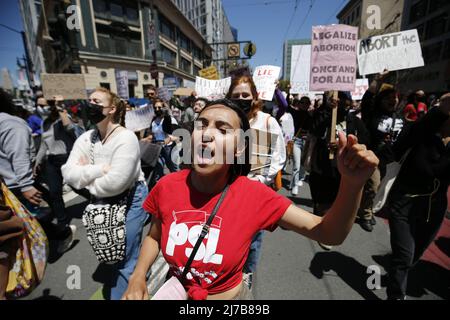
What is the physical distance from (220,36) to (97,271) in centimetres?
7963

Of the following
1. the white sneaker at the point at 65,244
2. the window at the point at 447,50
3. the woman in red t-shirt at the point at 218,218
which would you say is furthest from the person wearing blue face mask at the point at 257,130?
the window at the point at 447,50

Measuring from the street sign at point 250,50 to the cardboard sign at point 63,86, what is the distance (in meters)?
12.7

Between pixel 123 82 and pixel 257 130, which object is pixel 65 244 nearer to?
pixel 257 130

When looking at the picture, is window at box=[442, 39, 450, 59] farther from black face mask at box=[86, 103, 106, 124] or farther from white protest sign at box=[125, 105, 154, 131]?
black face mask at box=[86, 103, 106, 124]

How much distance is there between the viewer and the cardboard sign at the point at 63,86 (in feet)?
13.1

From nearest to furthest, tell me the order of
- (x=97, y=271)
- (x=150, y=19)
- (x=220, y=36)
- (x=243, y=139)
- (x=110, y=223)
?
(x=243, y=139) → (x=110, y=223) → (x=97, y=271) → (x=150, y=19) → (x=220, y=36)

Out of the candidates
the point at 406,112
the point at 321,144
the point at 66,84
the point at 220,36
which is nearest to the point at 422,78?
the point at 406,112

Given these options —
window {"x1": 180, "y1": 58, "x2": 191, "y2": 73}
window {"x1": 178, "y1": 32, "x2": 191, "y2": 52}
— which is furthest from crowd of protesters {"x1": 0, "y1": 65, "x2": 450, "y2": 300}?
window {"x1": 178, "y1": 32, "x2": 191, "y2": 52}

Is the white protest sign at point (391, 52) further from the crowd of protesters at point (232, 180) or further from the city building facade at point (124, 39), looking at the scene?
the city building facade at point (124, 39)

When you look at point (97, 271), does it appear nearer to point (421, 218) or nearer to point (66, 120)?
point (66, 120)

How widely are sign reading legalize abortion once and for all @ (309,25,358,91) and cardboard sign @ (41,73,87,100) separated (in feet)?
13.8

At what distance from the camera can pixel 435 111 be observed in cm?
205

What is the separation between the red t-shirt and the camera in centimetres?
120

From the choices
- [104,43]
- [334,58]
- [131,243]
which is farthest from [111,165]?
[104,43]
